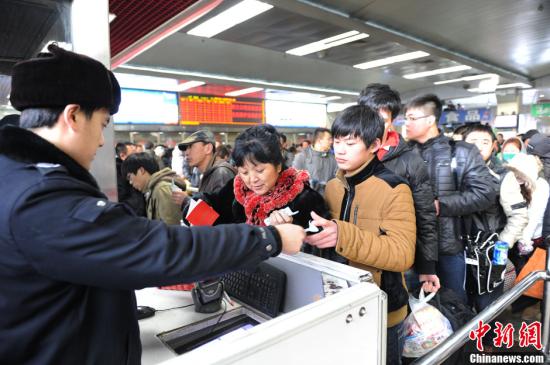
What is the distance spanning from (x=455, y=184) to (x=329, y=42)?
369cm

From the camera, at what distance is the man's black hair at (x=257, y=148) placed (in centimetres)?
146

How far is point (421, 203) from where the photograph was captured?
62.0 inches

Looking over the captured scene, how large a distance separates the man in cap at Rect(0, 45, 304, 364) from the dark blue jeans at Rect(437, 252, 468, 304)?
1.69 m

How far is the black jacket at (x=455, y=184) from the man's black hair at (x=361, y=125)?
958 millimetres

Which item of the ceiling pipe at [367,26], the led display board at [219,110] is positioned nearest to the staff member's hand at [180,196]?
the ceiling pipe at [367,26]

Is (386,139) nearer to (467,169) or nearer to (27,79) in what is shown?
(467,169)

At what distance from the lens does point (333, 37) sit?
4898 mm

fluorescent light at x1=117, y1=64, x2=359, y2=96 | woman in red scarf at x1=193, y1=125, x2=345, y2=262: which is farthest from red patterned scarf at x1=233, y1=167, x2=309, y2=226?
fluorescent light at x1=117, y1=64, x2=359, y2=96

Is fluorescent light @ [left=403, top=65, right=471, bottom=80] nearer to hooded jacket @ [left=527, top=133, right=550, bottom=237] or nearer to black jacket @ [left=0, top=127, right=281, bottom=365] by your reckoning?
hooded jacket @ [left=527, top=133, right=550, bottom=237]

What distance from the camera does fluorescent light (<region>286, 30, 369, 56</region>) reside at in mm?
4821

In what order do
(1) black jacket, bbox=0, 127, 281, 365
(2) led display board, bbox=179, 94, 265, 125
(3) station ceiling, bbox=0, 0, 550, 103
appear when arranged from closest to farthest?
1. (1) black jacket, bbox=0, 127, 281, 365
2. (3) station ceiling, bbox=0, 0, 550, 103
3. (2) led display board, bbox=179, 94, 265, 125

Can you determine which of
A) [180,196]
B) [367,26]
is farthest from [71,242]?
[367,26]

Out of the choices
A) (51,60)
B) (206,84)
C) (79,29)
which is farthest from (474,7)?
(206,84)

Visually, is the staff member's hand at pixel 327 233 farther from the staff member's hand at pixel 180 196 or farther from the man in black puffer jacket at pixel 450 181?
the staff member's hand at pixel 180 196
